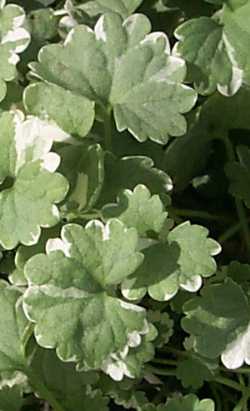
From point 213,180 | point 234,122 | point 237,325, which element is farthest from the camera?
point 213,180

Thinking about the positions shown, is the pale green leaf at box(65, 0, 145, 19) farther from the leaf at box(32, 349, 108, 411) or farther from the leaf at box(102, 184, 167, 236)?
the leaf at box(32, 349, 108, 411)

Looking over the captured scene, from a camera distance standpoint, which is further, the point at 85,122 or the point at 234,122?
the point at 234,122

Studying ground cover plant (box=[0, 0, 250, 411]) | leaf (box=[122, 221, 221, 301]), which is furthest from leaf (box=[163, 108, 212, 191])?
leaf (box=[122, 221, 221, 301])

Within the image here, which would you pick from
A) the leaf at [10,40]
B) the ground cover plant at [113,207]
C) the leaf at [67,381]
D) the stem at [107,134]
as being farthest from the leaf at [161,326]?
the leaf at [10,40]

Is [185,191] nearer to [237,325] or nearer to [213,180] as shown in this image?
[213,180]

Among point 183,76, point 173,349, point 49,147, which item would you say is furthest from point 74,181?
point 173,349

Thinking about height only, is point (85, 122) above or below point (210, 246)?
above
